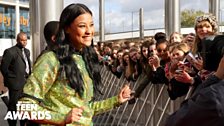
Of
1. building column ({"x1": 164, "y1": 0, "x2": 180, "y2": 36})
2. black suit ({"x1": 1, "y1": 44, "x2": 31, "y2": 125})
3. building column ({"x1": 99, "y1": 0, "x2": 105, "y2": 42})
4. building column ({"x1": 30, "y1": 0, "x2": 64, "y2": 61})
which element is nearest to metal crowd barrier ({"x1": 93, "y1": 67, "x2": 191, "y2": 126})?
building column ({"x1": 30, "y1": 0, "x2": 64, "y2": 61})

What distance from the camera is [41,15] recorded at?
6336mm

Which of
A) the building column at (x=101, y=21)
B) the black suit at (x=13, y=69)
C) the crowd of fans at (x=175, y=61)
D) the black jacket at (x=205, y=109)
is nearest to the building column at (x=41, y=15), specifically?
the crowd of fans at (x=175, y=61)

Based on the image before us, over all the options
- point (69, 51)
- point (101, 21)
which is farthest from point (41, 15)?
point (101, 21)

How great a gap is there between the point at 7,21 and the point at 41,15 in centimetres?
3853

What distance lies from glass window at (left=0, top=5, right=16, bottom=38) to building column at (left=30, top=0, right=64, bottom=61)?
35894 millimetres

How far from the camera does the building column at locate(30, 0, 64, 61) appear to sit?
618 centimetres

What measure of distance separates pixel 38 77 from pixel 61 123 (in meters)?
0.33

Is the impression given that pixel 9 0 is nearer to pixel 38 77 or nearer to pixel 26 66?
pixel 26 66

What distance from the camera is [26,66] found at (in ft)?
29.9

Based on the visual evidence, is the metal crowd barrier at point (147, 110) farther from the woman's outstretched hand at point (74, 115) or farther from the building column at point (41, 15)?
the woman's outstretched hand at point (74, 115)

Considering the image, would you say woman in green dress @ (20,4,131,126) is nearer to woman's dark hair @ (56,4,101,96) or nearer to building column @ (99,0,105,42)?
woman's dark hair @ (56,4,101,96)

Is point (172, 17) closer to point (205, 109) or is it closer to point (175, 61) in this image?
point (175, 61)

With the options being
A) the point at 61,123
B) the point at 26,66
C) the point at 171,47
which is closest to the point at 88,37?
the point at 61,123

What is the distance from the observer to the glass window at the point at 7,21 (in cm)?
4253
